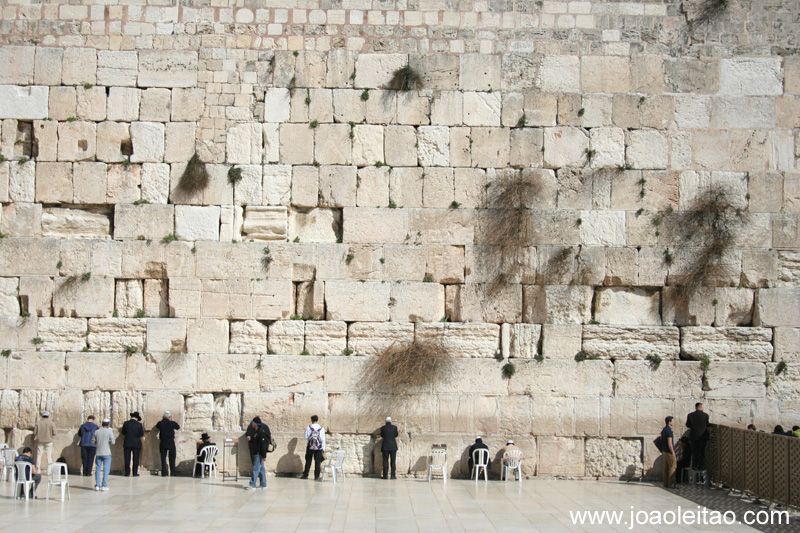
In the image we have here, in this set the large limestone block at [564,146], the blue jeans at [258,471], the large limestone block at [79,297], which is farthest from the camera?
the large limestone block at [564,146]

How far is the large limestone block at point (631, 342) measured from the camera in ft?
38.5

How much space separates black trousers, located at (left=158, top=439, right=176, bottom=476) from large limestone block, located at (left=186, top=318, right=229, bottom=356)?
138 cm

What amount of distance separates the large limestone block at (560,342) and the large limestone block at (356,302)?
2.40 metres

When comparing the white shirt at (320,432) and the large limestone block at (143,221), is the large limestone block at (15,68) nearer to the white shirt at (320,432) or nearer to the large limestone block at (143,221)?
the large limestone block at (143,221)

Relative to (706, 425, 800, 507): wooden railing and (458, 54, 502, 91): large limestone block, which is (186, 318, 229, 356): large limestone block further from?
(706, 425, 800, 507): wooden railing

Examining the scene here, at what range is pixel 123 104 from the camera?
12.0 m

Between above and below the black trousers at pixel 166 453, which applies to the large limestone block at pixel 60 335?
above

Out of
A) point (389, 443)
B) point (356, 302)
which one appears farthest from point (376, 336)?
point (389, 443)

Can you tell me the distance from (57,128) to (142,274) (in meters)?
2.60

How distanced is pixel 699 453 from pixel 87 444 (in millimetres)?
8537

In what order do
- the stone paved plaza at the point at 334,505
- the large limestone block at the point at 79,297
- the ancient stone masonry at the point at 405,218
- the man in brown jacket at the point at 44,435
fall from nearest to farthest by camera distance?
the stone paved plaza at the point at 334,505 → the man in brown jacket at the point at 44,435 → the ancient stone masonry at the point at 405,218 → the large limestone block at the point at 79,297

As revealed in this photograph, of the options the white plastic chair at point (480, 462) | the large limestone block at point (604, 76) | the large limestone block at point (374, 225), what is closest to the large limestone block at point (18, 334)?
the large limestone block at point (374, 225)

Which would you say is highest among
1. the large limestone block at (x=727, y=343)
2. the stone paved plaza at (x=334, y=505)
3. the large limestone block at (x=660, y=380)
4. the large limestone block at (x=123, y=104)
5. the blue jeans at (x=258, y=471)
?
the large limestone block at (x=123, y=104)

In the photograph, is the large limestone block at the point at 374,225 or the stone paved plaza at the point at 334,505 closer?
the stone paved plaza at the point at 334,505
